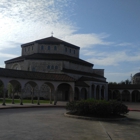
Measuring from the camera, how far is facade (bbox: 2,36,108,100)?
1897 inches

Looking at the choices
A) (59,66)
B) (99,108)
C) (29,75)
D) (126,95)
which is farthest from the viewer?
(126,95)

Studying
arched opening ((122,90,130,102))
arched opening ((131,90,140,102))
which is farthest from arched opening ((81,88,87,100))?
arched opening ((131,90,140,102))

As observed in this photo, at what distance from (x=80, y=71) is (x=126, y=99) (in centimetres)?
1756

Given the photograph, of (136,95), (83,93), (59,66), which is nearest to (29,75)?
(59,66)

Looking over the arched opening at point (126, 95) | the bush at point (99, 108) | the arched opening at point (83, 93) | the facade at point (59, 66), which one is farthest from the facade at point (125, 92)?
the bush at point (99, 108)

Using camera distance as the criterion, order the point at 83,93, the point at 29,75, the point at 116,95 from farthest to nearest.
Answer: the point at 116,95, the point at 83,93, the point at 29,75

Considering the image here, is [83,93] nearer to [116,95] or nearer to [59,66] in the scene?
[59,66]

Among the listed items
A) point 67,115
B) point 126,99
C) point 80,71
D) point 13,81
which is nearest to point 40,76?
point 13,81

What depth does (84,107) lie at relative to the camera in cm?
1616

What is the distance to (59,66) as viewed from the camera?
49719 mm

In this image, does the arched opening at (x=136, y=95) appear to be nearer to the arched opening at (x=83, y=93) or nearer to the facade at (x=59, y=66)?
the facade at (x=59, y=66)

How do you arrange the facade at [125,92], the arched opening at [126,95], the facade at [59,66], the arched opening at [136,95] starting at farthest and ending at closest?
1. the arched opening at [126,95]
2. the arched opening at [136,95]
3. the facade at [125,92]
4. the facade at [59,66]

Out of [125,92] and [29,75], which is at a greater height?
[29,75]

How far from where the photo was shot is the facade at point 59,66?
4819 cm
